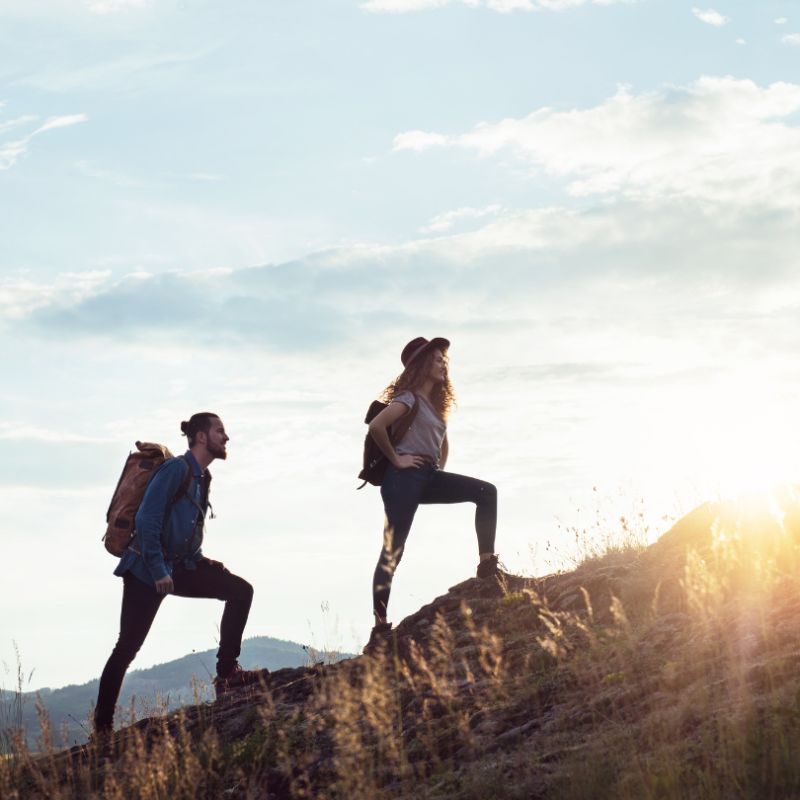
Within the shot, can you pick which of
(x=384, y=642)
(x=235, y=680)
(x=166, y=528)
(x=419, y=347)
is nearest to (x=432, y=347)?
(x=419, y=347)

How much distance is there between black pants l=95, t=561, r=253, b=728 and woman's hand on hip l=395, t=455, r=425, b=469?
1674 millimetres

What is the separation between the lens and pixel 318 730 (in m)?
5.26

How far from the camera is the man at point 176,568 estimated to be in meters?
5.72

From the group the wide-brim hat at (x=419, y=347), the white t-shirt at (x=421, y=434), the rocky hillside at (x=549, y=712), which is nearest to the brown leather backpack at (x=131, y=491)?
the rocky hillside at (x=549, y=712)

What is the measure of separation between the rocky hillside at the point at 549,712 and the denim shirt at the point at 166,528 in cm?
121

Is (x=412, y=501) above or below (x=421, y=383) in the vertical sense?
below

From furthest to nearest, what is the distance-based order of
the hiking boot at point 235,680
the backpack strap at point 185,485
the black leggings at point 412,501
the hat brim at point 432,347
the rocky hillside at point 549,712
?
the hat brim at point 432,347, the hiking boot at point 235,680, the black leggings at point 412,501, the backpack strap at point 185,485, the rocky hillside at point 549,712

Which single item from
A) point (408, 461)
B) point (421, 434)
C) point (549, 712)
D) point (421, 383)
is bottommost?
point (549, 712)

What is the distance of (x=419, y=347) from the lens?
702 centimetres

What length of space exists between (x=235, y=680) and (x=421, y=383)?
3063 mm

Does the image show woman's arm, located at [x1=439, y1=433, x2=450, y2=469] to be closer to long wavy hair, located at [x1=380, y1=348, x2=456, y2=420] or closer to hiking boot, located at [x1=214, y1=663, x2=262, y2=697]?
long wavy hair, located at [x1=380, y1=348, x2=456, y2=420]

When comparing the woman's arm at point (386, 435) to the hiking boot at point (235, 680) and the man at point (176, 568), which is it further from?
the hiking boot at point (235, 680)

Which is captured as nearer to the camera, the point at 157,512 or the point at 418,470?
the point at 157,512

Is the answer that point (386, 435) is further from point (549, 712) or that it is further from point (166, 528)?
point (549, 712)
